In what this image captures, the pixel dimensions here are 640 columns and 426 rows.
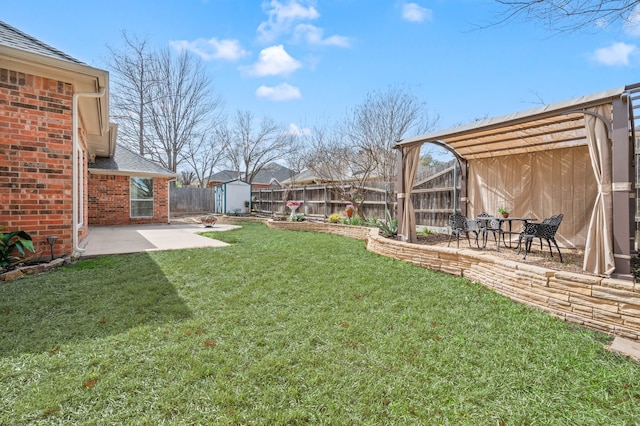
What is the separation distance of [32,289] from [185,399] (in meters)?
3.40

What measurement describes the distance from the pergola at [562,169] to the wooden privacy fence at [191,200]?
56.0ft

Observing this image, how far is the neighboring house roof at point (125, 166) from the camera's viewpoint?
482 inches

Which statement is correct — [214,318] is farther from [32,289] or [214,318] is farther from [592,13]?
[592,13]

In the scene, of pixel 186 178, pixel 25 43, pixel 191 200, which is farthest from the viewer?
pixel 186 178

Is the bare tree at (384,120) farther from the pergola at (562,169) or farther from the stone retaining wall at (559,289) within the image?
the stone retaining wall at (559,289)

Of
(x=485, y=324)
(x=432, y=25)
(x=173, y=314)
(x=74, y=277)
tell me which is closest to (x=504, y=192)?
(x=432, y=25)

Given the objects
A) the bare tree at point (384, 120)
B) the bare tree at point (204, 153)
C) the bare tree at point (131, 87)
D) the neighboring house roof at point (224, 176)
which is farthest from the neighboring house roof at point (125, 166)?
the neighboring house roof at point (224, 176)

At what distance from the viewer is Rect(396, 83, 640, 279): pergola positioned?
3.85 meters

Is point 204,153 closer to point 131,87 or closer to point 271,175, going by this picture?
point 131,87

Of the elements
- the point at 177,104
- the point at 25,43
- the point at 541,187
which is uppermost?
the point at 177,104

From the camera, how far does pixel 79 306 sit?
11.4 feet

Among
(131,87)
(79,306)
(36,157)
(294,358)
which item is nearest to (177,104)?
(131,87)

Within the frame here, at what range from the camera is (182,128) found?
24656mm

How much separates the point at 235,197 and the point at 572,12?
17665 mm
